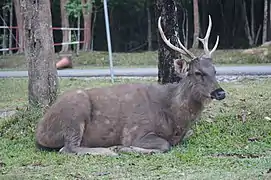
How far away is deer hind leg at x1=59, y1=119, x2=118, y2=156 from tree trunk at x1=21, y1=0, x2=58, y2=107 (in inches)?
59.4

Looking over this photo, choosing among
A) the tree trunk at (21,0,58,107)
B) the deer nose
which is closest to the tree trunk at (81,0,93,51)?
the tree trunk at (21,0,58,107)

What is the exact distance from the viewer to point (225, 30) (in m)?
30.4

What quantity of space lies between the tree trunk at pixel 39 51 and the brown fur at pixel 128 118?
1221 mm

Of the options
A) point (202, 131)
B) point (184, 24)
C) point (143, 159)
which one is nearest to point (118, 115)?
point (143, 159)

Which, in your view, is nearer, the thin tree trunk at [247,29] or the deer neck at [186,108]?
the deer neck at [186,108]

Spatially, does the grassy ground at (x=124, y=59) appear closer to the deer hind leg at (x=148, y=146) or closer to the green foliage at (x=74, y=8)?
the green foliage at (x=74, y=8)

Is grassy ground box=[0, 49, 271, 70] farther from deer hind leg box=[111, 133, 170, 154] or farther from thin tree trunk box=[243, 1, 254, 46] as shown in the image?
deer hind leg box=[111, 133, 170, 154]

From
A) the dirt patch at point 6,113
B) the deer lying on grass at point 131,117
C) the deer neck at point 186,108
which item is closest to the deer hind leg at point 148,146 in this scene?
the deer lying on grass at point 131,117

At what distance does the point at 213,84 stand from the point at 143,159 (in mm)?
1253

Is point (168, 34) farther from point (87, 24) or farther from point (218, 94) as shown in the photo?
point (87, 24)

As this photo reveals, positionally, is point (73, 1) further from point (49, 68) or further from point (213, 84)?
point (213, 84)

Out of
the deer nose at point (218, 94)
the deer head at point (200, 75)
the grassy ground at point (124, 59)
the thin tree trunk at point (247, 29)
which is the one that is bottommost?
the grassy ground at point (124, 59)

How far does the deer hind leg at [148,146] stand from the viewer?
7523 mm

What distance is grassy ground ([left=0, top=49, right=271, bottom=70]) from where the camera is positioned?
2137 cm
